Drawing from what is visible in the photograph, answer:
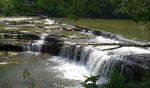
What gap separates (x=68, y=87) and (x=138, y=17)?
19.6 ft

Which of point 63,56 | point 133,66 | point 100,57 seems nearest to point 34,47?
point 63,56

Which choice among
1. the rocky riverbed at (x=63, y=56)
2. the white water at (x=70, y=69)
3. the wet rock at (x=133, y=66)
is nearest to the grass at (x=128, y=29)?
the rocky riverbed at (x=63, y=56)

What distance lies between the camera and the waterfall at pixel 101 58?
1221 centimetres

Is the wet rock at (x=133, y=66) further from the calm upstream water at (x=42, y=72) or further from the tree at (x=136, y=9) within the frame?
the tree at (x=136, y=9)

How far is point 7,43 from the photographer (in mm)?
19031

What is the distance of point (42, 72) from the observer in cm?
1387

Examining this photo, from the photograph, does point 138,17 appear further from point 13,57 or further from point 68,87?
point 13,57

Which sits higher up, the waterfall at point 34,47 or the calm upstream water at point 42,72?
the calm upstream water at point 42,72

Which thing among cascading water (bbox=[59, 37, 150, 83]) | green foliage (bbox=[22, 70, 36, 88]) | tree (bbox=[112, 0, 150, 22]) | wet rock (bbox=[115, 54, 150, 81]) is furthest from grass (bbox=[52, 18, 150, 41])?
tree (bbox=[112, 0, 150, 22])

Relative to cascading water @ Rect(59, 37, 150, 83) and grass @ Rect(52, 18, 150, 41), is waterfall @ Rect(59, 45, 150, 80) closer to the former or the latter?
cascading water @ Rect(59, 37, 150, 83)

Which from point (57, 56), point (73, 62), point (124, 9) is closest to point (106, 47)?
point (73, 62)

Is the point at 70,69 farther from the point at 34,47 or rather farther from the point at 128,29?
the point at 128,29

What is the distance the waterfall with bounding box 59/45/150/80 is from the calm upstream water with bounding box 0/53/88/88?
0.53 meters

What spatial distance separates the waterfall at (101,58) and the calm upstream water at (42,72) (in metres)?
0.53
